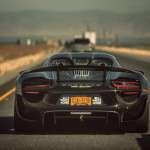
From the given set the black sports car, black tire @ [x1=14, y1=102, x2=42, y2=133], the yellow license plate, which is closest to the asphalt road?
black tire @ [x1=14, y1=102, x2=42, y2=133]

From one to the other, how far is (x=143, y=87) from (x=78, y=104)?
1120 millimetres

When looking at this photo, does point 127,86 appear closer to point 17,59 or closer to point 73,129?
point 73,129

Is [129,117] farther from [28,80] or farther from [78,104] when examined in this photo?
[28,80]

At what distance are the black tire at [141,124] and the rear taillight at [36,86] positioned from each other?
150 centimetres

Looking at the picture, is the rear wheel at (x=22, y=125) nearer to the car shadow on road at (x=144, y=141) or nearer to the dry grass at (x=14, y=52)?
the car shadow on road at (x=144, y=141)

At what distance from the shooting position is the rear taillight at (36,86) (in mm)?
8883

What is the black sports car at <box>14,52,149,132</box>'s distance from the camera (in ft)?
28.7

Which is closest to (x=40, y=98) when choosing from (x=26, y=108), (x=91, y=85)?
(x=26, y=108)

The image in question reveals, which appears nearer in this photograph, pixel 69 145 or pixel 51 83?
pixel 69 145

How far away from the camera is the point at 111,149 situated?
793cm

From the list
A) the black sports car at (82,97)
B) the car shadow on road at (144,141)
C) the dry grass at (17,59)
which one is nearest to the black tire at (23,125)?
the black sports car at (82,97)

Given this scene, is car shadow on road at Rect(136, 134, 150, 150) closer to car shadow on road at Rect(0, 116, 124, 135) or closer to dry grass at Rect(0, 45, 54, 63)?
car shadow on road at Rect(0, 116, 124, 135)

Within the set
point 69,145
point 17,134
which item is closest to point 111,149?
point 69,145

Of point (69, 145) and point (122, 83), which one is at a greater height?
point (122, 83)
